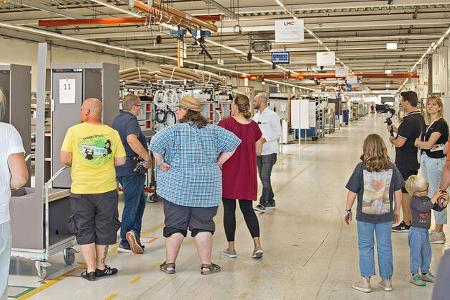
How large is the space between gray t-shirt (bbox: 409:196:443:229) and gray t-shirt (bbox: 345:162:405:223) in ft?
0.81

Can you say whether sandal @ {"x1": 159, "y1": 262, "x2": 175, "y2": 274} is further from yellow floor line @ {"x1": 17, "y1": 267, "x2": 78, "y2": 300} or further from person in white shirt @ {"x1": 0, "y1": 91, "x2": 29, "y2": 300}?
person in white shirt @ {"x1": 0, "y1": 91, "x2": 29, "y2": 300}

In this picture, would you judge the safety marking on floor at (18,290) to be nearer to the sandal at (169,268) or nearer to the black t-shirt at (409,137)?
the sandal at (169,268)

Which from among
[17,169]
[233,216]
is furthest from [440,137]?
[17,169]

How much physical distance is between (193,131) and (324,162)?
1048 centimetres

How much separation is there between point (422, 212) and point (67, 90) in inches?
133

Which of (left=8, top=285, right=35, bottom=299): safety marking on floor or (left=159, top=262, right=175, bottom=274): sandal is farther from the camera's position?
(left=159, top=262, right=175, bottom=274): sandal

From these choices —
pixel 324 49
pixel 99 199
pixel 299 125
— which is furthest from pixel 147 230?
pixel 324 49

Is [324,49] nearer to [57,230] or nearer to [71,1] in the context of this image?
[71,1]

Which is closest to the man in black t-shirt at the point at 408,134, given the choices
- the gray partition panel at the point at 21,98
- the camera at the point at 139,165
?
the camera at the point at 139,165

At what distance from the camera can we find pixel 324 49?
26.0 m

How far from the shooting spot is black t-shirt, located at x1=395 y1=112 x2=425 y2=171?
5.96 m

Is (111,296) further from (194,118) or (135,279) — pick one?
(194,118)

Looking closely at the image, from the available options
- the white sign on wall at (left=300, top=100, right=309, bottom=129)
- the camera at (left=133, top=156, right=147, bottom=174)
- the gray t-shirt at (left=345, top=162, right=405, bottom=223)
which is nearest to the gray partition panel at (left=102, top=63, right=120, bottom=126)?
the camera at (left=133, top=156, right=147, bottom=174)

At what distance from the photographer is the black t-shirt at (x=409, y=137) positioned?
5.96 m
